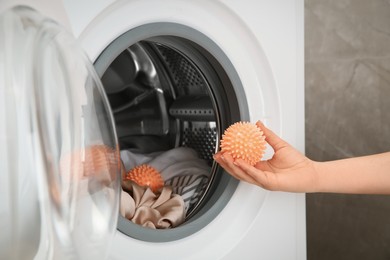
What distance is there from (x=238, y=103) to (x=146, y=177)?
11.2 inches

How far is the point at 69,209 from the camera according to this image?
1.63 feet

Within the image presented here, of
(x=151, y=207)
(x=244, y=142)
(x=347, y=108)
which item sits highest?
(x=347, y=108)

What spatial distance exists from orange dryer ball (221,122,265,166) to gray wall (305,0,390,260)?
0.89 ft

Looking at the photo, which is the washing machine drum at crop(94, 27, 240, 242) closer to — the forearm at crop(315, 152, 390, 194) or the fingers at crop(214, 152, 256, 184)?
the fingers at crop(214, 152, 256, 184)

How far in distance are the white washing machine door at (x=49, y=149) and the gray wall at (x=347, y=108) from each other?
594mm

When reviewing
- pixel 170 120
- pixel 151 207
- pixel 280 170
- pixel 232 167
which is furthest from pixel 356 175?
Answer: pixel 170 120

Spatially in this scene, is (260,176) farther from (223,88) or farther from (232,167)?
(223,88)

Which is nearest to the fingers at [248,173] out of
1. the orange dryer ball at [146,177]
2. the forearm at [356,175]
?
the forearm at [356,175]

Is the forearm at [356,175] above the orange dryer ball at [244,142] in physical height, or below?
below

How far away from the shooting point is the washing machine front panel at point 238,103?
0.78 m

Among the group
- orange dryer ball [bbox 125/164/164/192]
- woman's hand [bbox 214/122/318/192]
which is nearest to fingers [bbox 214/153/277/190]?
woman's hand [bbox 214/122/318/192]

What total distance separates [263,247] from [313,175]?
19 cm

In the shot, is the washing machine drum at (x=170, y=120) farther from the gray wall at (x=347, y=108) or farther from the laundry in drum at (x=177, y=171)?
the gray wall at (x=347, y=108)

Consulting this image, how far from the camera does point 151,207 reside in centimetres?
91
